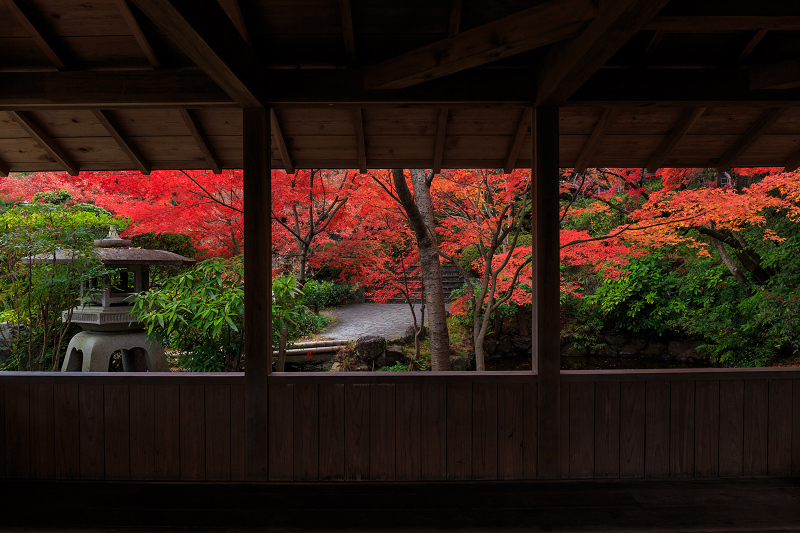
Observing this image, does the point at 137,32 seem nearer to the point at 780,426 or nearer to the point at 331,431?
the point at 331,431

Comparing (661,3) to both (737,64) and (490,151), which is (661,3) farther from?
(490,151)

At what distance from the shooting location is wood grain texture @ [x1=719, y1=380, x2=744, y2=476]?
94.6 inches

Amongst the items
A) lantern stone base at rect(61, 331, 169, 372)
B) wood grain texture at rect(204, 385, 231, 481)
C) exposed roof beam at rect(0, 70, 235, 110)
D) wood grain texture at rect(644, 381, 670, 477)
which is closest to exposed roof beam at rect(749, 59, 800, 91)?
wood grain texture at rect(644, 381, 670, 477)

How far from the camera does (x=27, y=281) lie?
14.0ft

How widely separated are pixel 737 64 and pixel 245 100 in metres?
2.71

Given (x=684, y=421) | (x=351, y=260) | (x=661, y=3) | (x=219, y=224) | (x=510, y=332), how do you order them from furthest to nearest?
(x=510, y=332), (x=351, y=260), (x=219, y=224), (x=684, y=421), (x=661, y=3)

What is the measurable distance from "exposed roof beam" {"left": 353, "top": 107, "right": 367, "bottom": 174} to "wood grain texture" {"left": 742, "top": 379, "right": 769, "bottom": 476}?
273 centimetres

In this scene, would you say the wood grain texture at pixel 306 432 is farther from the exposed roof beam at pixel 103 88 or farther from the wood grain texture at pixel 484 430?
the exposed roof beam at pixel 103 88

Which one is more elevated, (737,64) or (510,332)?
(737,64)

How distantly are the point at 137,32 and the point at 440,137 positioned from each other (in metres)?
1.74

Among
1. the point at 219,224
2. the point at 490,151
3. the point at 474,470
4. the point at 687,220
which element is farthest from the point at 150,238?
the point at 687,220

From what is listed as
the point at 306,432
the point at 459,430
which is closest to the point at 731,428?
the point at 459,430

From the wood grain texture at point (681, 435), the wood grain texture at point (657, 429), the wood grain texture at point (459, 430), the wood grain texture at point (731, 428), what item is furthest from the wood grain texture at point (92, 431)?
the wood grain texture at point (731, 428)

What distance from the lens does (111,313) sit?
4234 millimetres
